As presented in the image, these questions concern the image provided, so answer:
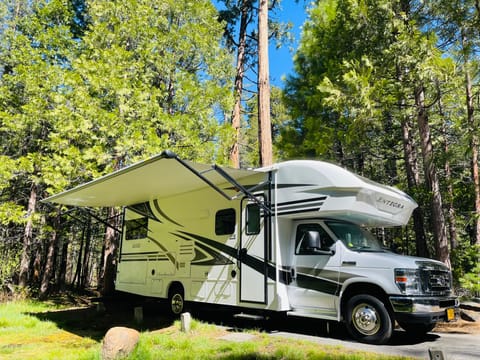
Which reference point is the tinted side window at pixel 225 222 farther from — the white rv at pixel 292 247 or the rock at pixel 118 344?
the rock at pixel 118 344

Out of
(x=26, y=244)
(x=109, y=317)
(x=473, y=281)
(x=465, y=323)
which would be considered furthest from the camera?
(x=26, y=244)

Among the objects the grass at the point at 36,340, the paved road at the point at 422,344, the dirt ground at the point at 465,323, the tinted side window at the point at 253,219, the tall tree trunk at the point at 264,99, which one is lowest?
the grass at the point at 36,340

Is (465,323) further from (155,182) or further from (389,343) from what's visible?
(155,182)

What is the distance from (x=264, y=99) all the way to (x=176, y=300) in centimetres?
569

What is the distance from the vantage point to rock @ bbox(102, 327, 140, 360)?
15.0 ft

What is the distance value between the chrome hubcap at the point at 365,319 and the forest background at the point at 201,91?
2.67 meters

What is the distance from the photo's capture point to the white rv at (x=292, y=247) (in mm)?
5629

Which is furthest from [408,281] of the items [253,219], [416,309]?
[253,219]

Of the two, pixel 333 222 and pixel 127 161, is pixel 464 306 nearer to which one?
pixel 333 222

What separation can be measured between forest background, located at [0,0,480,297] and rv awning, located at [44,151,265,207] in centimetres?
130

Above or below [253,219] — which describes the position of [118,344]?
below

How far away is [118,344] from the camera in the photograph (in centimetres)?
463

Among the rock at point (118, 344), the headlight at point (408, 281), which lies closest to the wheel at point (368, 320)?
the headlight at point (408, 281)

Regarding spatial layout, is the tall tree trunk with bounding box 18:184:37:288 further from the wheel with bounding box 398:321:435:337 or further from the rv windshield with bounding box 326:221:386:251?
the wheel with bounding box 398:321:435:337
